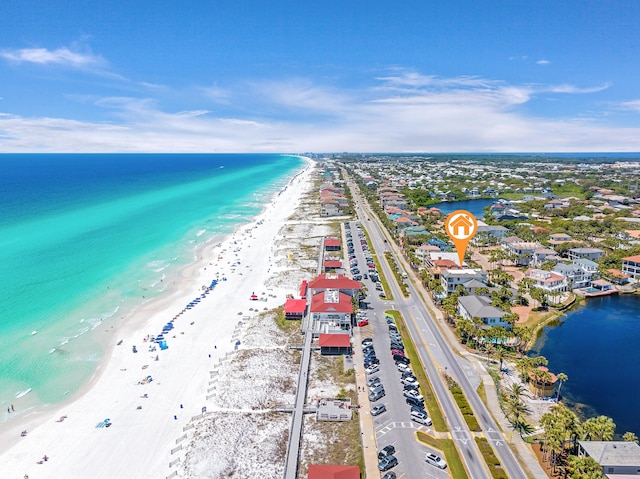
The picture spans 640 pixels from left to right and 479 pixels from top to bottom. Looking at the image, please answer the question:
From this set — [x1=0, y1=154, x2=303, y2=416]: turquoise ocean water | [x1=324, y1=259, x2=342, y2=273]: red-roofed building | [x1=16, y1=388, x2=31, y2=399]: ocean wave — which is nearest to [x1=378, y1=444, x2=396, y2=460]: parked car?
[x1=0, y1=154, x2=303, y2=416]: turquoise ocean water

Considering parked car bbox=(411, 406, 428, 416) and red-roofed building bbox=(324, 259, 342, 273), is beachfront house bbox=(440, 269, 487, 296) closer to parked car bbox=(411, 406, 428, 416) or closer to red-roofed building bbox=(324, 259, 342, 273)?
red-roofed building bbox=(324, 259, 342, 273)

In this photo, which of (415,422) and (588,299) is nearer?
(415,422)

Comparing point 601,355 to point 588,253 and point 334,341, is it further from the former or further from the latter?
point 588,253

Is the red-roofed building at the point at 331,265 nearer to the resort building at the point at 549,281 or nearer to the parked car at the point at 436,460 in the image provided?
the resort building at the point at 549,281

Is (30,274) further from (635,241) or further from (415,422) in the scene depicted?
(635,241)

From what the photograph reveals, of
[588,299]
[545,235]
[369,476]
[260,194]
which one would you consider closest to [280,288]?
[369,476]

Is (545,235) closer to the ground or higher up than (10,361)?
higher up
